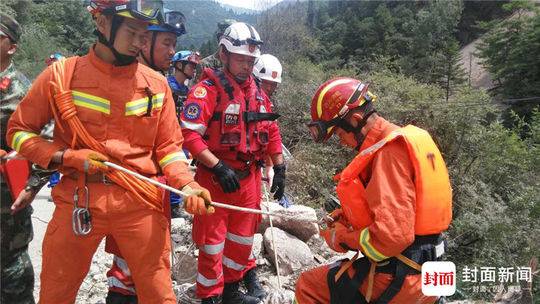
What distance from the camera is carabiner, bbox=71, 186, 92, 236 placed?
7.62 feet

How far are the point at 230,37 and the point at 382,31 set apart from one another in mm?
40882

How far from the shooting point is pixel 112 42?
244 cm

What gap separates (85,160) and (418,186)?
5.70 feet

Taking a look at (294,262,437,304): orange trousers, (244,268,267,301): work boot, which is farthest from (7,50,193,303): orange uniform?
(244,268,267,301): work boot

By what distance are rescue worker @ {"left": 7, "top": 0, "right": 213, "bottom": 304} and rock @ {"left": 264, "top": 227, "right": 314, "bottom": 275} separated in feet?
7.56

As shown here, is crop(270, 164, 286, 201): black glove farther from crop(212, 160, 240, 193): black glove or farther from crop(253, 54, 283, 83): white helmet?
crop(253, 54, 283, 83): white helmet

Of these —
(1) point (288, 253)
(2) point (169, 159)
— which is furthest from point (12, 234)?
(1) point (288, 253)

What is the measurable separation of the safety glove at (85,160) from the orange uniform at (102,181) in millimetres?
106

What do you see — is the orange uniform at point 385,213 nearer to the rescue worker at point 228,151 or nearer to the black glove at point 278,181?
the rescue worker at point 228,151

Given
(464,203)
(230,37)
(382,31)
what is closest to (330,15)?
(382,31)

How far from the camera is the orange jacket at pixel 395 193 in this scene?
216 centimetres

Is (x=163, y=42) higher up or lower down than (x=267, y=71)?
higher up

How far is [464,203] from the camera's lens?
8.54 meters

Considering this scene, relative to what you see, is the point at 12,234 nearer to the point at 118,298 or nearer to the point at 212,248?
the point at 118,298
